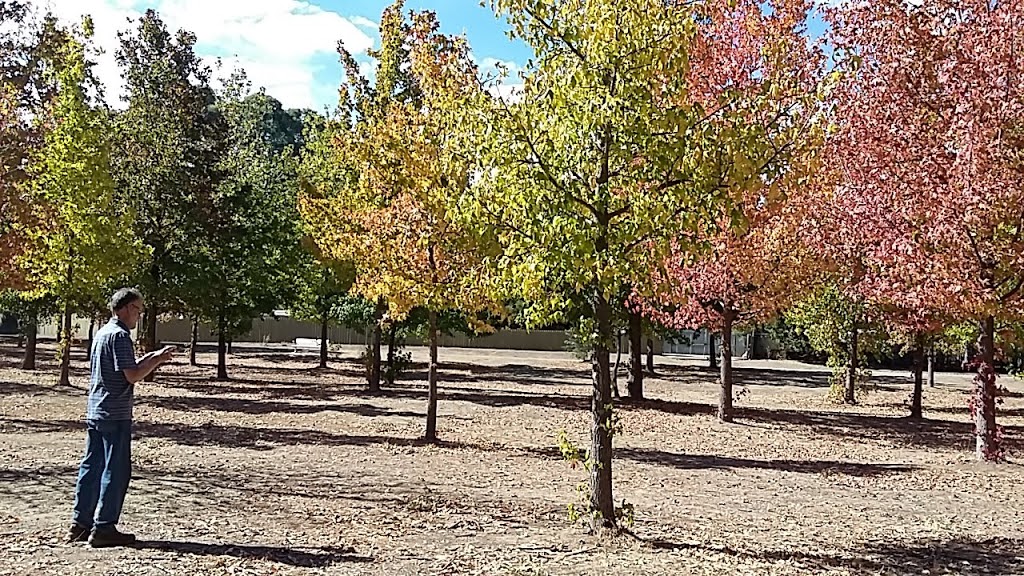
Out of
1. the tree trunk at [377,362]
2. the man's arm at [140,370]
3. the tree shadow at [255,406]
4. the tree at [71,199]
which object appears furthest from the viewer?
the tree trunk at [377,362]

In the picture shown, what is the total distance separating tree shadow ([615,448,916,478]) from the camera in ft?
35.8

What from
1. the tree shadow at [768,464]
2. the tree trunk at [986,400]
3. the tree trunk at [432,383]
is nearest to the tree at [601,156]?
the tree shadow at [768,464]

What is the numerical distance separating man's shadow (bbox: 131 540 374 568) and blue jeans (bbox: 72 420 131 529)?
0.32 metres

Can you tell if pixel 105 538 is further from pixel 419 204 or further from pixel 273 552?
pixel 419 204

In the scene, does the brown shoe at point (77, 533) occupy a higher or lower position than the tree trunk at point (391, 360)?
A: lower

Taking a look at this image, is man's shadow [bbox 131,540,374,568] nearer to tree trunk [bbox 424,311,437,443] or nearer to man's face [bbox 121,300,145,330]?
man's face [bbox 121,300,145,330]

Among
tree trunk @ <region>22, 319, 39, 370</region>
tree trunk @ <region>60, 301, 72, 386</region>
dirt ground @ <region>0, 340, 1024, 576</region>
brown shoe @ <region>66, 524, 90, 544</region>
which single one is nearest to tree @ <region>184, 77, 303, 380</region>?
tree trunk @ <region>60, 301, 72, 386</region>

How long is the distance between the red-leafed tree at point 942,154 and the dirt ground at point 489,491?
2.36 m

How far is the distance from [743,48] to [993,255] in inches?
212

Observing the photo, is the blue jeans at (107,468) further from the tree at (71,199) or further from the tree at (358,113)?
the tree at (71,199)

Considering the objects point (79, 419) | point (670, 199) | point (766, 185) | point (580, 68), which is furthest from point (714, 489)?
point (79, 419)

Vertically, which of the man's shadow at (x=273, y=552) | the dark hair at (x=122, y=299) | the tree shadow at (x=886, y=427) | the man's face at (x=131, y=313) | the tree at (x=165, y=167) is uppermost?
the tree at (x=165, y=167)

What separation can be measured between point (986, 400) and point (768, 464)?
311cm

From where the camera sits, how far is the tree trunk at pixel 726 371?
15859 mm
